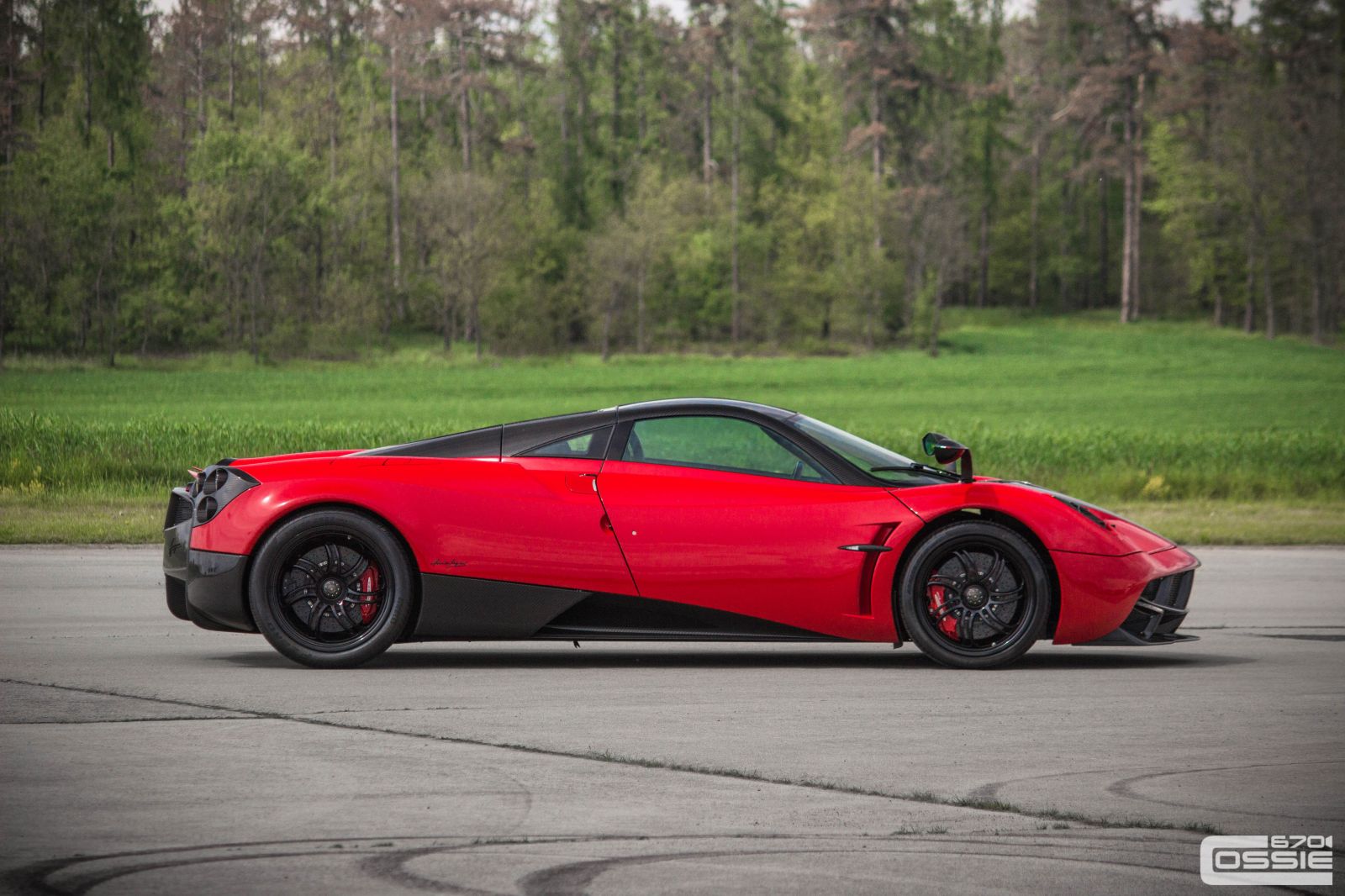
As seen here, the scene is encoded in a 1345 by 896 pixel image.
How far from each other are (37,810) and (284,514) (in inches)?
113

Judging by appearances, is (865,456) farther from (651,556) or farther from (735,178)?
(735,178)

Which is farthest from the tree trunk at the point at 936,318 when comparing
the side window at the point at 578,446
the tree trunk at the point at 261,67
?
the side window at the point at 578,446

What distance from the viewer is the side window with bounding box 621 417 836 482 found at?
25.2 feet

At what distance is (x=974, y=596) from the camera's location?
7.60 m

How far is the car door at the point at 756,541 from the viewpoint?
294 inches

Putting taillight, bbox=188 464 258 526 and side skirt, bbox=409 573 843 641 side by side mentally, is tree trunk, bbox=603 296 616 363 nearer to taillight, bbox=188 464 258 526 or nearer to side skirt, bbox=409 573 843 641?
taillight, bbox=188 464 258 526

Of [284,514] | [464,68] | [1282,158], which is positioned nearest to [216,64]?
[464,68]

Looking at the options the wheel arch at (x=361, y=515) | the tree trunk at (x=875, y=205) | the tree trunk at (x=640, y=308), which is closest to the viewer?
the wheel arch at (x=361, y=515)

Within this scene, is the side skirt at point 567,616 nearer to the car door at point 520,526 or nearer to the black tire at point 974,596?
the car door at point 520,526

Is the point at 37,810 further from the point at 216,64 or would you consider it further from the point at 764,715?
the point at 216,64

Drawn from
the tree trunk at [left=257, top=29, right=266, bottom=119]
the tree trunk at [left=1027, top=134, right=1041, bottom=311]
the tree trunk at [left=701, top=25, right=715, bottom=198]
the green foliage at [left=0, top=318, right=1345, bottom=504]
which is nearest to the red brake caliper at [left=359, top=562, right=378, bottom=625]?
the green foliage at [left=0, top=318, right=1345, bottom=504]

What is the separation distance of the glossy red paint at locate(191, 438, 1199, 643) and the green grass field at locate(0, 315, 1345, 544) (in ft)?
24.7

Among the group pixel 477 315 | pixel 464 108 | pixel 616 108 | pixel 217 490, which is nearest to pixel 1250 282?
pixel 616 108
